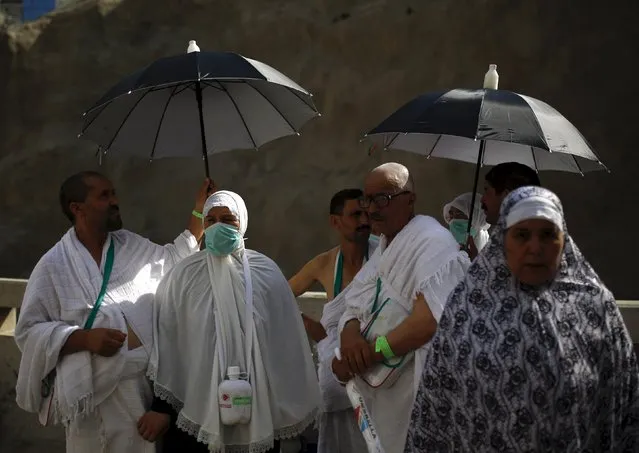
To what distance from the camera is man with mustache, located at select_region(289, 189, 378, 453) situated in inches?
209

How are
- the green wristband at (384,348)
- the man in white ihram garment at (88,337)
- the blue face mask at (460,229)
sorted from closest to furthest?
1. the green wristband at (384,348)
2. the man in white ihram garment at (88,337)
3. the blue face mask at (460,229)

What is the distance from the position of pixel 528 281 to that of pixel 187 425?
6.46ft

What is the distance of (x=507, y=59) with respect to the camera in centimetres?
1304

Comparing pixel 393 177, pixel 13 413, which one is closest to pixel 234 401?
pixel 393 177

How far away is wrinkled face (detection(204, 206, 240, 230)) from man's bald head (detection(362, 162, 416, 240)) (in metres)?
0.70

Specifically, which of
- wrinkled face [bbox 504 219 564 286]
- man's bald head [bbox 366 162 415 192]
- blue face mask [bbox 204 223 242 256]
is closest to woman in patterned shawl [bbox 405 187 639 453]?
wrinkled face [bbox 504 219 564 286]

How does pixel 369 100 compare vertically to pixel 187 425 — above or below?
above

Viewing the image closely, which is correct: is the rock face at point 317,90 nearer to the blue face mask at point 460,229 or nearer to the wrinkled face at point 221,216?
the blue face mask at point 460,229

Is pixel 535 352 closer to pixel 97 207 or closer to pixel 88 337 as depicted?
pixel 88 337

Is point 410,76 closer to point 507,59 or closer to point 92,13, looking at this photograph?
point 507,59

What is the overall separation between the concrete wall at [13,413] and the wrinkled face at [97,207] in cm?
257

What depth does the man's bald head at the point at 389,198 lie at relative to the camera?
14.2 ft

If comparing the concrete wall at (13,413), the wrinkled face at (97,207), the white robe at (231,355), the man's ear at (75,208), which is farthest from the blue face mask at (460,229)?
the concrete wall at (13,413)

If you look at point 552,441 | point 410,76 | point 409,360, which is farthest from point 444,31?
point 552,441
